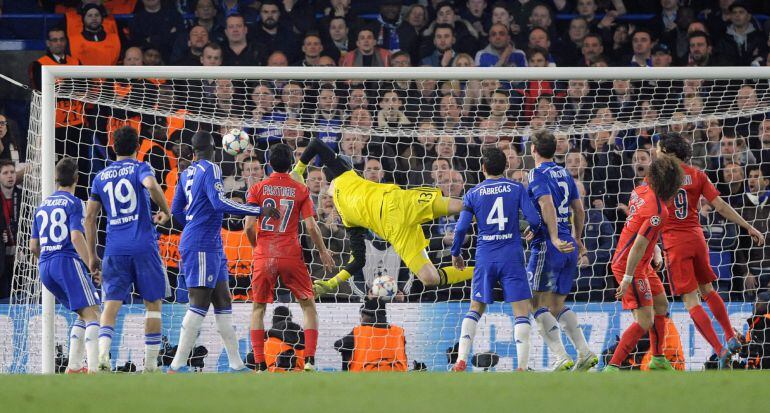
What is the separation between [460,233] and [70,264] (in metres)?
2.74

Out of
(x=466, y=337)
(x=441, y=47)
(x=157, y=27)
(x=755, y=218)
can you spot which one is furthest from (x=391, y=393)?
(x=157, y=27)

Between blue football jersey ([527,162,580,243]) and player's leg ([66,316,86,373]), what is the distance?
10.9 ft

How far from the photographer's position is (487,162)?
7.73 meters

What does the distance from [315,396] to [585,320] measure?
15.4ft

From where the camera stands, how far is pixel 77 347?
24.6 ft

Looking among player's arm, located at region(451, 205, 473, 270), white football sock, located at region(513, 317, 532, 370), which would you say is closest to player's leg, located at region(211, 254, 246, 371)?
player's arm, located at region(451, 205, 473, 270)

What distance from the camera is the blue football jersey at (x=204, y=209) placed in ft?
25.5

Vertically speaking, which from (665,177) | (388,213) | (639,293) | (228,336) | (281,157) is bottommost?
(228,336)

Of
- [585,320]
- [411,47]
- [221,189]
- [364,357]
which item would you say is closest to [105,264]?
[221,189]

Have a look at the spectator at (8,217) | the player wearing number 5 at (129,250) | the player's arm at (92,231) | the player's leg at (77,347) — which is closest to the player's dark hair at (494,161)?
the player wearing number 5 at (129,250)

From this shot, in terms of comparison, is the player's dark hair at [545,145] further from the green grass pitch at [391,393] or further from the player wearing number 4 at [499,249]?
the green grass pitch at [391,393]

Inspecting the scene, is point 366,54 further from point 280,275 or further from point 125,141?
point 125,141

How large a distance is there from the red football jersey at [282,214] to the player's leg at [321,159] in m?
0.49

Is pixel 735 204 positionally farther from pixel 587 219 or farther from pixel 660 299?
pixel 660 299
